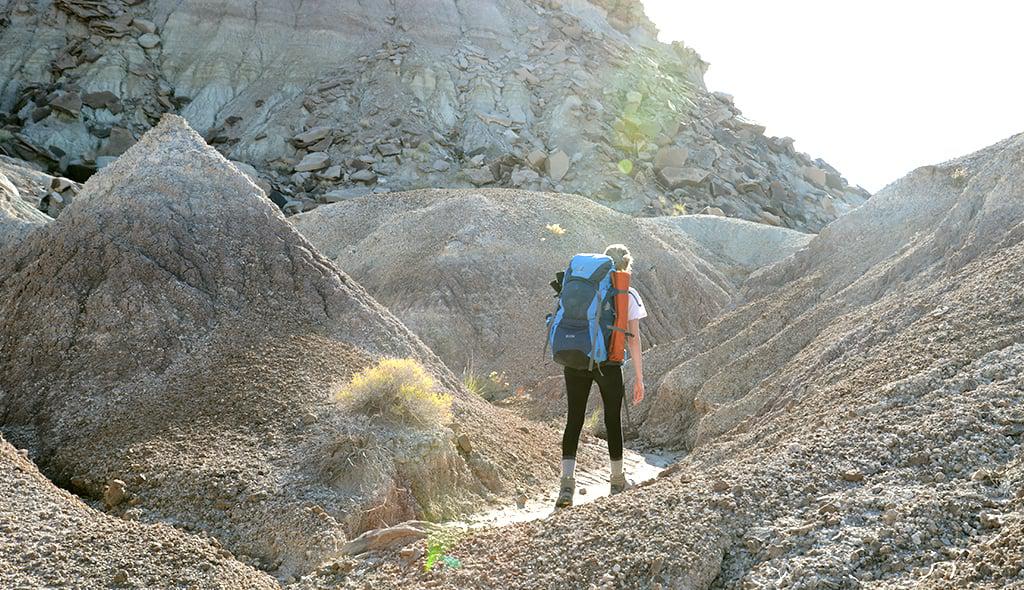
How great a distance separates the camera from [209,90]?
1614 inches

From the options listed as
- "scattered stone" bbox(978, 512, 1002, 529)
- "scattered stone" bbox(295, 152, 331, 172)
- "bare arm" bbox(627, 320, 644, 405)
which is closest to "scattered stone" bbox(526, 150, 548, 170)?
"scattered stone" bbox(295, 152, 331, 172)

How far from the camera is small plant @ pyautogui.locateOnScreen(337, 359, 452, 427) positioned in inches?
284

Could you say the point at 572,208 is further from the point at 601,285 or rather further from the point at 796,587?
the point at 796,587

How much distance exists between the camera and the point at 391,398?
721cm

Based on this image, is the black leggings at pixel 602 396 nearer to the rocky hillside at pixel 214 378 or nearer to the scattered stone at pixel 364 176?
the rocky hillside at pixel 214 378

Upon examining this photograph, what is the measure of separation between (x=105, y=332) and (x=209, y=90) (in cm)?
3544

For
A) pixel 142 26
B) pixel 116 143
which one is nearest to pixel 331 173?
pixel 116 143

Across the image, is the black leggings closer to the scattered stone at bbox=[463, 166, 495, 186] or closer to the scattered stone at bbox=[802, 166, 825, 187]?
the scattered stone at bbox=[463, 166, 495, 186]

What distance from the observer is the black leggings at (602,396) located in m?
6.26

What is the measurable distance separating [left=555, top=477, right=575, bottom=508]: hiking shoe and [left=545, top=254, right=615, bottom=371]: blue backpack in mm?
817

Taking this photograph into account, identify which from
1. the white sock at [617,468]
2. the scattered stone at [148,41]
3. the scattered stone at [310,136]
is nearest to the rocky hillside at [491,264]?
the white sock at [617,468]

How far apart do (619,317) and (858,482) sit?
74.5 inches

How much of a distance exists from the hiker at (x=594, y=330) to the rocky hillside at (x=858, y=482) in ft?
2.53

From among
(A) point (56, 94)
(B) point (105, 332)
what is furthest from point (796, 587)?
(A) point (56, 94)
